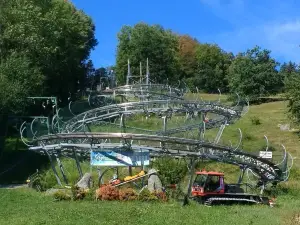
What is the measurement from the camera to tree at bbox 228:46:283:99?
75.1 m

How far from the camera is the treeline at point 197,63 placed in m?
75.8

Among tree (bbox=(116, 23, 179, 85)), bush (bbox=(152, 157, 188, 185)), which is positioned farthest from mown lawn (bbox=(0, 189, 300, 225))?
tree (bbox=(116, 23, 179, 85))

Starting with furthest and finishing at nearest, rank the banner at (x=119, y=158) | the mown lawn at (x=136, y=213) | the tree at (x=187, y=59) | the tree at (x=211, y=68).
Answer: the tree at (x=187, y=59), the tree at (x=211, y=68), the banner at (x=119, y=158), the mown lawn at (x=136, y=213)

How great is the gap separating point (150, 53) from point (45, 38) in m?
34.1

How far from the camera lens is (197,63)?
11019 cm

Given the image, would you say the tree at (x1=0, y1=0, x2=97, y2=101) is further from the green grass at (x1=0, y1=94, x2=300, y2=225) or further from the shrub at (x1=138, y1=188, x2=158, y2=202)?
the shrub at (x1=138, y1=188, x2=158, y2=202)

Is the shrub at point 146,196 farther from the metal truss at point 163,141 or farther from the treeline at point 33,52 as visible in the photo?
the treeline at point 33,52

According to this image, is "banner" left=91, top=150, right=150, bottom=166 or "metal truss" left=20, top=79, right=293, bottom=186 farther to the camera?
"banner" left=91, top=150, right=150, bottom=166

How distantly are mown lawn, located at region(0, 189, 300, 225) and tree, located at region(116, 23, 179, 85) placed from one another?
6206 cm

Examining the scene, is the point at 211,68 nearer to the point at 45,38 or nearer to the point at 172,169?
the point at 45,38

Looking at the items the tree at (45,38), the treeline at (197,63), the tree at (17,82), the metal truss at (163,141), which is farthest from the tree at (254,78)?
the metal truss at (163,141)

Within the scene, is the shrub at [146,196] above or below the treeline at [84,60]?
below

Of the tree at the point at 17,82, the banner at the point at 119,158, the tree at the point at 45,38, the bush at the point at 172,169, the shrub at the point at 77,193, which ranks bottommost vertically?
the bush at the point at 172,169

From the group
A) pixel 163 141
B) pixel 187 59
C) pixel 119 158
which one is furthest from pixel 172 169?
pixel 187 59
